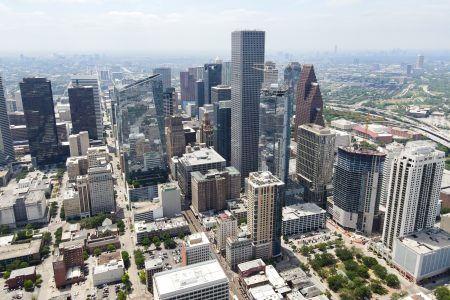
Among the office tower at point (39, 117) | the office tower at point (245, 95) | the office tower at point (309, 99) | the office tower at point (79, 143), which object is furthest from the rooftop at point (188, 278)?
the office tower at point (39, 117)

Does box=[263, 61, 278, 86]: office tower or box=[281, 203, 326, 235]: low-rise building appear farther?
box=[263, 61, 278, 86]: office tower

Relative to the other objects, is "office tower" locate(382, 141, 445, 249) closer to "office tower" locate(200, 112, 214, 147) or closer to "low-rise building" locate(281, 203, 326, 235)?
"low-rise building" locate(281, 203, 326, 235)

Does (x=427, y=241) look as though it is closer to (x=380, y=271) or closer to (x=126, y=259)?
(x=380, y=271)

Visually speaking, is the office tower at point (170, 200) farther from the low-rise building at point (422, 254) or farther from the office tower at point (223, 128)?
the low-rise building at point (422, 254)

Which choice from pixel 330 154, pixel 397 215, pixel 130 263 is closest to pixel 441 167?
pixel 397 215

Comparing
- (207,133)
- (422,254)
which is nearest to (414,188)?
(422,254)

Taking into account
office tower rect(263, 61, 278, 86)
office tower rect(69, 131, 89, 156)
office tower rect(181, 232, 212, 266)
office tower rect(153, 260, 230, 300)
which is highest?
office tower rect(263, 61, 278, 86)

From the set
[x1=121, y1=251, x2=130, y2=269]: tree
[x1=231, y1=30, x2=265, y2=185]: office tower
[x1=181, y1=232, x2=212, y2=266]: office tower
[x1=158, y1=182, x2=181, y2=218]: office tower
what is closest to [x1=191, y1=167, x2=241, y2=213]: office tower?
[x1=158, y1=182, x2=181, y2=218]: office tower
